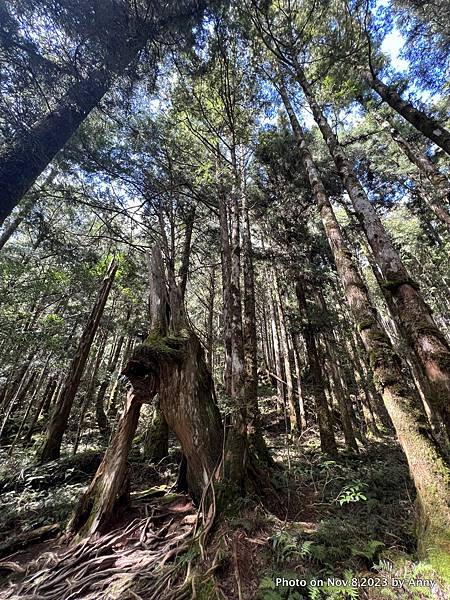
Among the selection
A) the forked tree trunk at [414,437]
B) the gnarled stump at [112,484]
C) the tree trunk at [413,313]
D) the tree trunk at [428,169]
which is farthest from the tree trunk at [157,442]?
the tree trunk at [428,169]

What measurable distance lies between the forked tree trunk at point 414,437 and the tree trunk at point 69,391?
7519 millimetres

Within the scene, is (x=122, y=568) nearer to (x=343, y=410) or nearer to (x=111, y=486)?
(x=111, y=486)

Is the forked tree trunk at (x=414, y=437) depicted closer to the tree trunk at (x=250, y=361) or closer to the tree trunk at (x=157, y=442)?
the tree trunk at (x=250, y=361)

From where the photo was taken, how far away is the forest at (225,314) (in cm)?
283

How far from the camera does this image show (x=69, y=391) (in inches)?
308

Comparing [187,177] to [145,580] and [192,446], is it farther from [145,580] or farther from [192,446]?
[145,580]

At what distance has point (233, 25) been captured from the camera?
6.13m

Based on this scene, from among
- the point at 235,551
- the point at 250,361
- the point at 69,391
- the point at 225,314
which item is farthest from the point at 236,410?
the point at 69,391

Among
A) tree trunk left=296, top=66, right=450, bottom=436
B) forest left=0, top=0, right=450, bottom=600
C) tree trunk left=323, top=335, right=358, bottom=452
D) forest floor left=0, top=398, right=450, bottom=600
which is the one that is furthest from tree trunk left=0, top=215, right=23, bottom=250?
tree trunk left=323, top=335, right=358, bottom=452

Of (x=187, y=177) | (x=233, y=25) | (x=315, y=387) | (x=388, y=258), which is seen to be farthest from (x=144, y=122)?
(x=315, y=387)

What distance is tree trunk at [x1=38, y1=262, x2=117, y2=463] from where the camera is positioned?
23.8 ft

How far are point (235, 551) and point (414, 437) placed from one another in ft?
7.54

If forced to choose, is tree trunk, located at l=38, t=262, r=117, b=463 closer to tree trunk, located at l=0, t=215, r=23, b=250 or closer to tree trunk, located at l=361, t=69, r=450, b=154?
tree trunk, located at l=0, t=215, r=23, b=250

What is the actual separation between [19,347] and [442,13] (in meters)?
15.7
